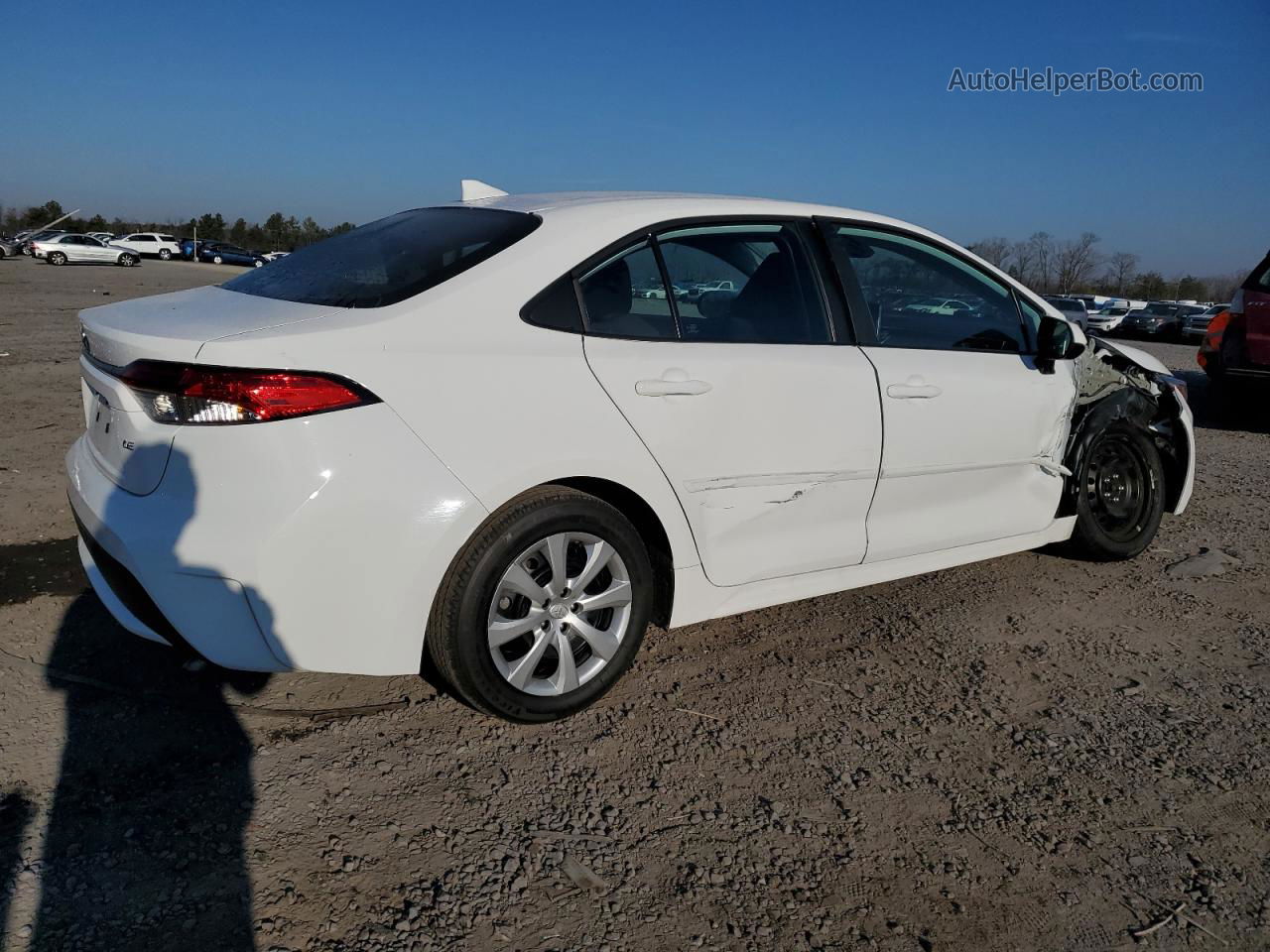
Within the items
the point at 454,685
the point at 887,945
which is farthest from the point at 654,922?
the point at 454,685

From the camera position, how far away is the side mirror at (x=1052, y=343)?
391 cm

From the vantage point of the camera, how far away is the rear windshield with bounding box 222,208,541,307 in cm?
279

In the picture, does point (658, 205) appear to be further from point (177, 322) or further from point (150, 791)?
point (150, 791)

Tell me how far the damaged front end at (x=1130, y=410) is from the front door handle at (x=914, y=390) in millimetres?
1014

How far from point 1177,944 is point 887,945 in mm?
664

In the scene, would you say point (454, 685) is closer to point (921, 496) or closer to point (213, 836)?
point (213, 836)

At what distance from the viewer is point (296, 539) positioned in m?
2.37

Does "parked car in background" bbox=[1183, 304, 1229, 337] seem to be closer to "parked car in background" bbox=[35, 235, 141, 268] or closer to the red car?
the red car

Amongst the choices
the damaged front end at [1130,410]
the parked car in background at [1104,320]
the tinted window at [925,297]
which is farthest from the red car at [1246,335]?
the parked car in background at [1104,320]

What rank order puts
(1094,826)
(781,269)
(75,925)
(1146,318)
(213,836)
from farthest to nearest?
(1146,318) < (781,269) < (1094,826) < (213,836) < (75,925)

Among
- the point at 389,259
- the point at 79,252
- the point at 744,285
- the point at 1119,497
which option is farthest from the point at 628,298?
the point at 79,252

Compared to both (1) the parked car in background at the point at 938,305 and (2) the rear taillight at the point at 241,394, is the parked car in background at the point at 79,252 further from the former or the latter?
(1) the parked car in background at the point at 938,305

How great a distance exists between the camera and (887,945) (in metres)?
2.06

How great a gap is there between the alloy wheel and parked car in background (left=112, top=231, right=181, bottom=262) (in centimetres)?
6335
